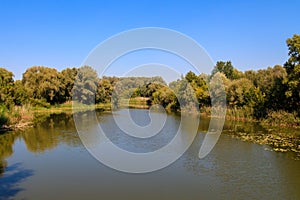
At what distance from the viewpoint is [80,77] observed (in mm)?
42375

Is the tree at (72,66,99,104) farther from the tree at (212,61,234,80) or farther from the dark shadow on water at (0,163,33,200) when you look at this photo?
the dark shadow on water at (0,163,33,200)

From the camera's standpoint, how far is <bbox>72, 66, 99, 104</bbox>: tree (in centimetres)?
4122

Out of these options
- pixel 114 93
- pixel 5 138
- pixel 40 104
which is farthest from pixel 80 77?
pixel 5 138

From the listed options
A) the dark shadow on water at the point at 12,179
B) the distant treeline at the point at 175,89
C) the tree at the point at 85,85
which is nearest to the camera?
the dark shadow on water at the point at 12,179

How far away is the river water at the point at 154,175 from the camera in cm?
820

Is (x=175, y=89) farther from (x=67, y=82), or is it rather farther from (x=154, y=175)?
(x=154, y=175)

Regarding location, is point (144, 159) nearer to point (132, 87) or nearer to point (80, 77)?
point (80, 77)

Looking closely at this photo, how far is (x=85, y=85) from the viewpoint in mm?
41281

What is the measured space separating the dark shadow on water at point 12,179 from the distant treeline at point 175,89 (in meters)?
13.4

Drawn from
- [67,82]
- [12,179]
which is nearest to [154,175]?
[12,179]

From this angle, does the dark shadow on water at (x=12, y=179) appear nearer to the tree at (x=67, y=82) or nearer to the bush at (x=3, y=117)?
the bush at (x=3, y=117)

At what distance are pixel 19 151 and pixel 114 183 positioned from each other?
711 centimetres

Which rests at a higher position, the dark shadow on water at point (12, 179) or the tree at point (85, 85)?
the tree at point (85, 85)

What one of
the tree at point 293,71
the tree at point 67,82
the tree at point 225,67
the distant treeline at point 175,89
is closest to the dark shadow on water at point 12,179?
the distant treeline at point 175,89
